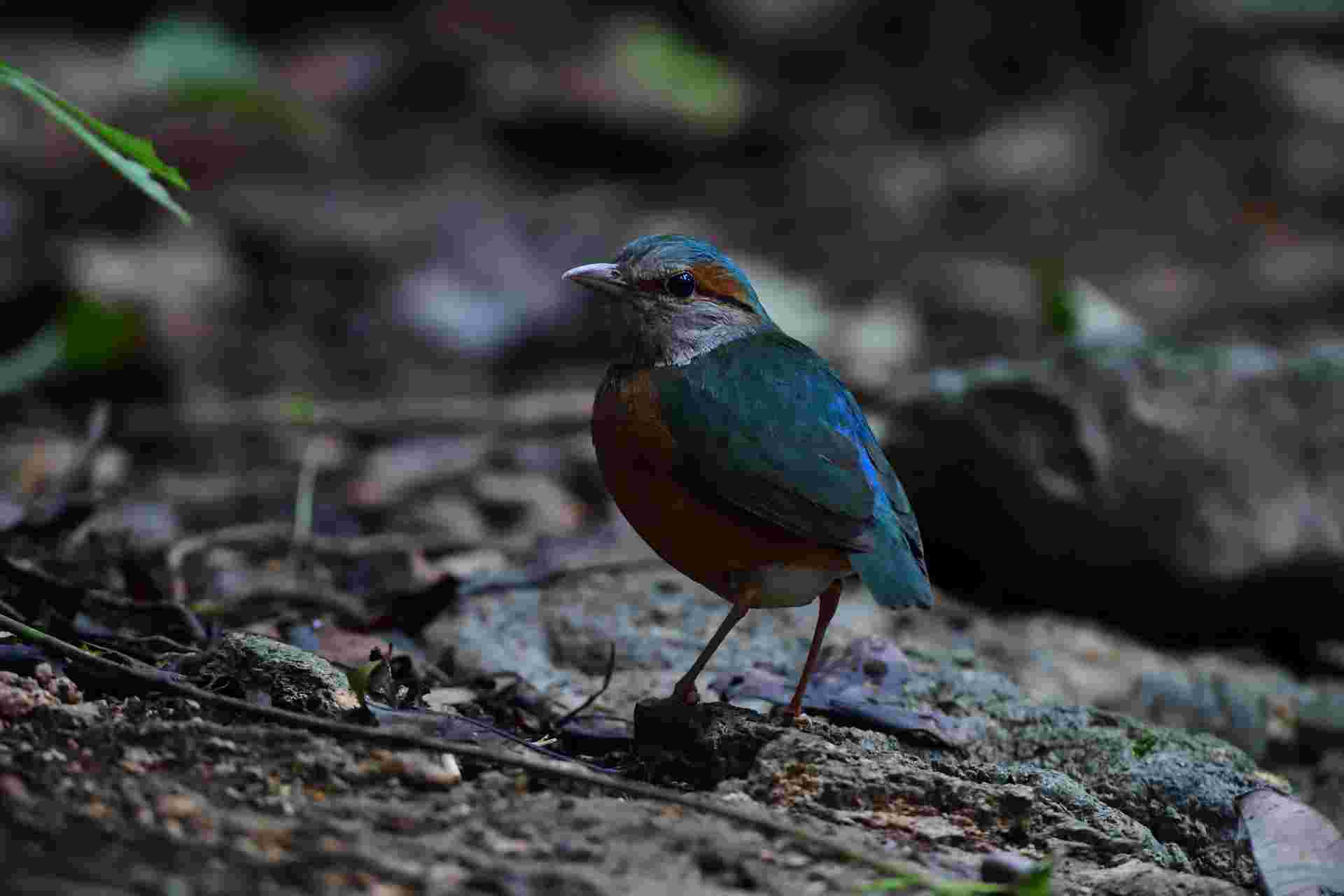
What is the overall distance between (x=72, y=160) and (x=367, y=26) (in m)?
2.39

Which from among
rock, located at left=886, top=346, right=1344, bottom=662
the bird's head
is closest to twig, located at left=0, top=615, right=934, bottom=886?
the bird's head

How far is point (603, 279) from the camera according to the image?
4.06 m

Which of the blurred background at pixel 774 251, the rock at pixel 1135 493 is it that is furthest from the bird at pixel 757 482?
the blurred background at pixel 774 251

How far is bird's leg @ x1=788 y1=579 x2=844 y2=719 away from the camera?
3590 millimetres

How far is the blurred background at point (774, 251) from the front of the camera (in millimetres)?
5387

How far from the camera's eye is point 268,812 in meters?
2.51

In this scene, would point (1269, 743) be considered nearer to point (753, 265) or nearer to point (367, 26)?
point (753, 265)

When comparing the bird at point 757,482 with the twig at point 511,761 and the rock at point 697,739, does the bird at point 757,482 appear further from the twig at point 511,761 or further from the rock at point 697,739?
the twig at point 511,761

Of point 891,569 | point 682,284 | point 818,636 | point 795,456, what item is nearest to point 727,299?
point 682,284

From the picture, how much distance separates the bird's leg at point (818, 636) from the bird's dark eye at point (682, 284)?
0.85 m

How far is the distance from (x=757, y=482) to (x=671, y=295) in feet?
2.59

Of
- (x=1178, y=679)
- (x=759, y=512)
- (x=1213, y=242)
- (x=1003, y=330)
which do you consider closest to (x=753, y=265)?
(x=1003, y=330)

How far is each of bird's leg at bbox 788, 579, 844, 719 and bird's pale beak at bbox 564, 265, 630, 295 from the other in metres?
0.93

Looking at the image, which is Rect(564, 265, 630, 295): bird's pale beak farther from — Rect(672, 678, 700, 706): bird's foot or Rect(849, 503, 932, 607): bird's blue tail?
Rect(672, 678, 700, 706): bird's foot
